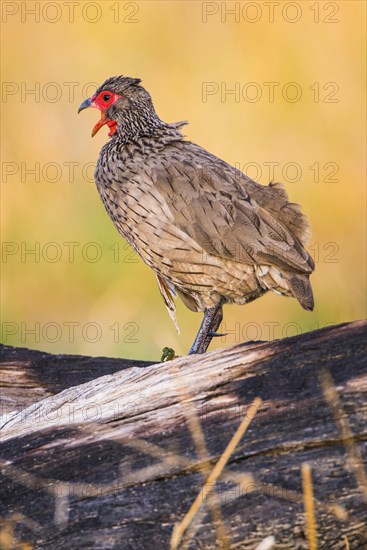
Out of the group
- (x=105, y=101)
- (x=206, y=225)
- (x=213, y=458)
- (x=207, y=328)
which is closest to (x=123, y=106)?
(x=105, y=101)

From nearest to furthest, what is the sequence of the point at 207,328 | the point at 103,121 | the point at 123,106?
the point at 207,328
the point at 123,106
the point at 103,121

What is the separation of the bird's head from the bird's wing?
49 cm

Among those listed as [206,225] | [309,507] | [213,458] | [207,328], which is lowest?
[309,507]

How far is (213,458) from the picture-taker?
460cm

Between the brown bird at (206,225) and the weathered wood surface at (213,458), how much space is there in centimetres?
124

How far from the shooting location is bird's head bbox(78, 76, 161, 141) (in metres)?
7.03

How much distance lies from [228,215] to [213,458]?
6.60 ft

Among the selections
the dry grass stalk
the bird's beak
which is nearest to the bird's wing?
the bird's beak

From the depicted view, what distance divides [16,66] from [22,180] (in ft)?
3.72

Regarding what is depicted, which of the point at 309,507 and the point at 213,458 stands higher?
the point at 213,458

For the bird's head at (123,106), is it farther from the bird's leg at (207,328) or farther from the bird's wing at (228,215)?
the bird's leg at (207,328)

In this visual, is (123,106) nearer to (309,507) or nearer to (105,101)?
(105,101)

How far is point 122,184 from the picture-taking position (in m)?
6.55

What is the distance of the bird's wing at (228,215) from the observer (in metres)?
6.27
